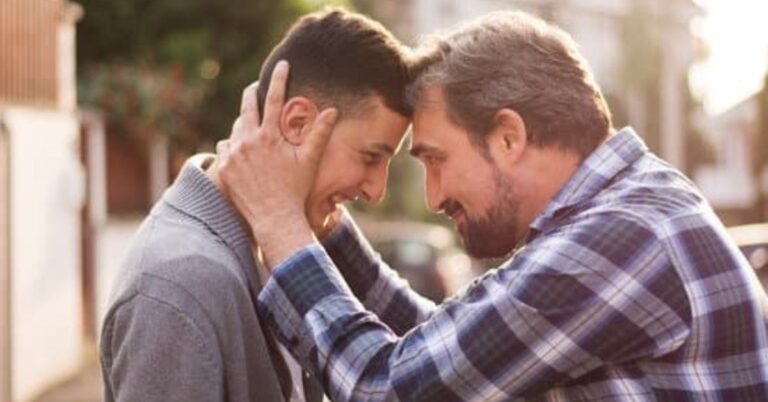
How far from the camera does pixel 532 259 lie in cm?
302

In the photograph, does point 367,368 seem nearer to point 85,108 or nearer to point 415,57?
point 415,57

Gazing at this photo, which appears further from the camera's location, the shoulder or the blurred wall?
the blurred wall

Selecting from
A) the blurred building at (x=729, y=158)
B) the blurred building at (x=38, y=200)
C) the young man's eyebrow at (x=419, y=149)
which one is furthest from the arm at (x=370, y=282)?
the blurred building at (x=729, y=158)

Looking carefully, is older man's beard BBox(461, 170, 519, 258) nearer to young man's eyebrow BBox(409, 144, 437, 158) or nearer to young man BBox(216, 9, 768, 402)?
young man BBox(216, 9, 768, 402)

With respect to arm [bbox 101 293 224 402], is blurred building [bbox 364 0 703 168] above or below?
above

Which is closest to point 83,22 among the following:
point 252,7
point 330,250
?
point 252,7

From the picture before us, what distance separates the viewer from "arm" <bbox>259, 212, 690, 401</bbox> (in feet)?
9.62

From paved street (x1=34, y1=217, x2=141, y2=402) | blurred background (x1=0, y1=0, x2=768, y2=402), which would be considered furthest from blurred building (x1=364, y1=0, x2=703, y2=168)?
paved street (x1=34, y1=217, x2=141, y2=402)

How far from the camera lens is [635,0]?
4656 centimetres

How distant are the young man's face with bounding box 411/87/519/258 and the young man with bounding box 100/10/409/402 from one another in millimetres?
141

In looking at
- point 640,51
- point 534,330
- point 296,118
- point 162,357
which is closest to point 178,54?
point 296,118

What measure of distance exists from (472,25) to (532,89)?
9.8 inches

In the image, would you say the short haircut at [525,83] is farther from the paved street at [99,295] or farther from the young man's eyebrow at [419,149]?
the paved street at [99,295]

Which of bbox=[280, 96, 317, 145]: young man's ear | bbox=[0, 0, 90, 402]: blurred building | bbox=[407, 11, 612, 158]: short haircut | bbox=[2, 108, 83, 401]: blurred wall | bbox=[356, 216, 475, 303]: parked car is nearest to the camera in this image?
bbox=[407, 11, 612, 158]: short haircut
